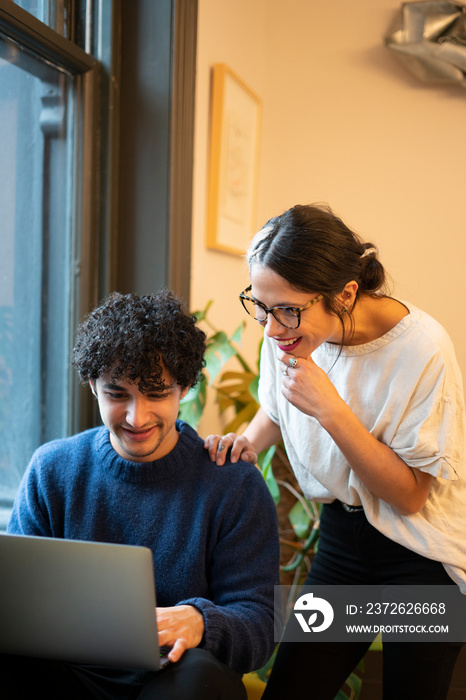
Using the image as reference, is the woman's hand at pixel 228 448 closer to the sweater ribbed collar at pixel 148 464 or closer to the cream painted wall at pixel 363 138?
the sweater ribbed collar at pixel 148 464

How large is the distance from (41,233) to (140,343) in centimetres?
56

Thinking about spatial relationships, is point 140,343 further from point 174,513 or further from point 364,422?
point 364,422

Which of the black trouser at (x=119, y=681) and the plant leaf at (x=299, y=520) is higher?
the black trouser at (x=119, y=681)

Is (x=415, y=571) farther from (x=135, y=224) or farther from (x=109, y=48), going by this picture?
(x=109, y=48)

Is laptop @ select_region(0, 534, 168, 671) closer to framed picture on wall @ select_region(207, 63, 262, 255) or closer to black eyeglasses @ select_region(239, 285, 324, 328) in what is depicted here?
black eyeglasses @ select_region(239, 285, 324, 328)

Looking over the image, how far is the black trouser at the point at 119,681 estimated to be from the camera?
0.96m

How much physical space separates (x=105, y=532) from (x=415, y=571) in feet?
1.89

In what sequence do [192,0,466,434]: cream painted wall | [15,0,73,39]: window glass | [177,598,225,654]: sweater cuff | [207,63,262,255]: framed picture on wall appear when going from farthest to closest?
[192,0,466,434]: cream painted wall, [207,63,262,255]: framed picture on wall, [15,0,73,39]: window glass, [177,598,225,654]: sweater cuff

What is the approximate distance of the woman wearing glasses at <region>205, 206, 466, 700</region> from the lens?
47.4 inches

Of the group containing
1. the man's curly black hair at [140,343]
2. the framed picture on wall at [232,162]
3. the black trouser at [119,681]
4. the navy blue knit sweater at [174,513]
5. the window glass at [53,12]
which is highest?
the window glass at [53,12]

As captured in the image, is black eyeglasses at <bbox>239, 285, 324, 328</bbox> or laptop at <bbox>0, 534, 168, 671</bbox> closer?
laptop at <bbox>0, 534, 168, 671</bbox>

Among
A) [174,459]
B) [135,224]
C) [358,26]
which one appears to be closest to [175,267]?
[135,224]

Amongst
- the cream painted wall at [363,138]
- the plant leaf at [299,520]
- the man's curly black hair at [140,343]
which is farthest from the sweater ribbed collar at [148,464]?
the cream painted wall at [363,138]

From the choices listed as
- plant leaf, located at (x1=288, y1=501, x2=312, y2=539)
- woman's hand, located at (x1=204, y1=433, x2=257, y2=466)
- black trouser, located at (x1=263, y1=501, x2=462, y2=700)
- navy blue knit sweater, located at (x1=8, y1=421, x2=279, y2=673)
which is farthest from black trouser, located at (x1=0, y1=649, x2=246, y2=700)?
plant leaf, located at (x1=288, y1=501, x2=312, y2=539)
